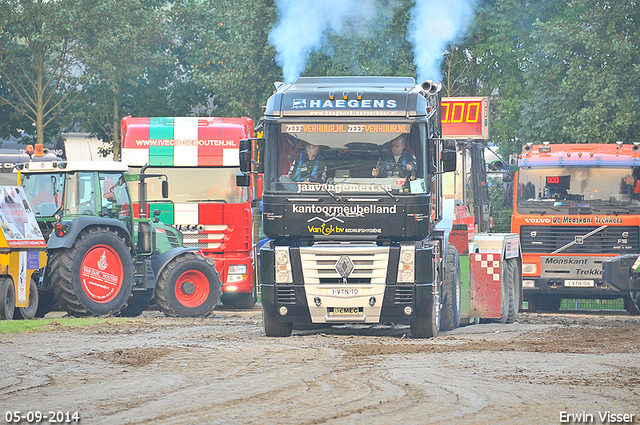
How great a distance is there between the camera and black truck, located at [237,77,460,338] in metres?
12.7

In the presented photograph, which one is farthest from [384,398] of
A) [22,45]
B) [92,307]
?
[22,45]

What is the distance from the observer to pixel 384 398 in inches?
333

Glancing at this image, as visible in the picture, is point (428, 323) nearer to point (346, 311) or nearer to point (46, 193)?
point (346, 311)

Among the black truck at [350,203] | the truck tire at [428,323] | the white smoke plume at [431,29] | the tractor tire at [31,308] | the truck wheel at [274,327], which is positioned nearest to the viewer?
the black truck at [350,203]

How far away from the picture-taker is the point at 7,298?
1501cm

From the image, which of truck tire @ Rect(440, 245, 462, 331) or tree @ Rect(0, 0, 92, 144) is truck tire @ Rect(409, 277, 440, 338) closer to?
truck tire @ Rect(440, 245, 462, 331)

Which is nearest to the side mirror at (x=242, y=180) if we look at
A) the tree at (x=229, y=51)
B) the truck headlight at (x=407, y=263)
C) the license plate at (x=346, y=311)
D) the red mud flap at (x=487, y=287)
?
the license plate at (x=346, y=311)

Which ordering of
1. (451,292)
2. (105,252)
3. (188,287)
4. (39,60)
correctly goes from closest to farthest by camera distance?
(451,292), (105,252), (188,287), (39,60)

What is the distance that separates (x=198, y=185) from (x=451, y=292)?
6.97 metres

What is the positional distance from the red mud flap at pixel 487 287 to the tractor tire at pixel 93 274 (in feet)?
19.2

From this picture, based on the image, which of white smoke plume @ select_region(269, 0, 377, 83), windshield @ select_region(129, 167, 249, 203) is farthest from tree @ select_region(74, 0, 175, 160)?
windshield @ select_region(129, 167, 249, 203)

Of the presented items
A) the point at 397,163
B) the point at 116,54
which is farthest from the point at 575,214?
the point at 116,54

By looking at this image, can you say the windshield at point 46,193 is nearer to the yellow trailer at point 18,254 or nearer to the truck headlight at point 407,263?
the yellow trailer at point 18,254

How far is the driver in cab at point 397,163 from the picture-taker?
12719 mm
